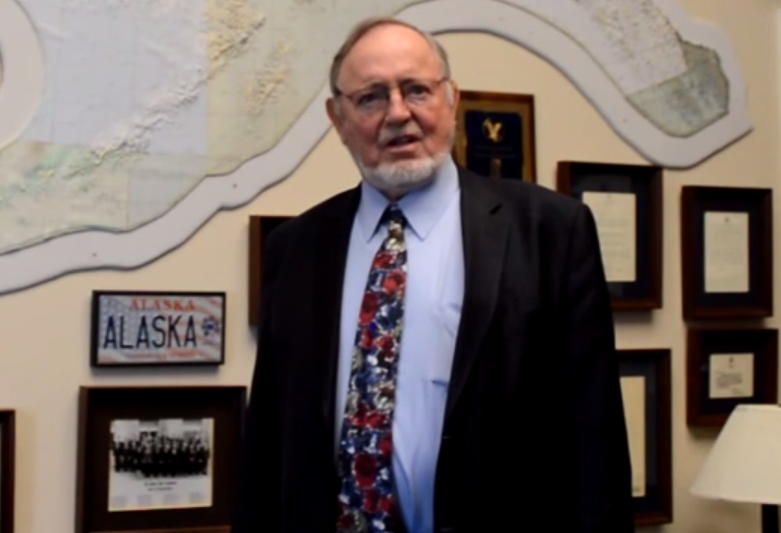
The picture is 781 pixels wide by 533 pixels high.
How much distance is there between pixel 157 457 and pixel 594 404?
0.93 m

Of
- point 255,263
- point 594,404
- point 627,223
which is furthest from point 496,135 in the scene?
point 594,404

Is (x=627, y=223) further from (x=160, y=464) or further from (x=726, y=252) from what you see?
(x=160, y=464)

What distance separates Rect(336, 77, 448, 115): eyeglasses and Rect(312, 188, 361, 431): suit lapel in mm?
153

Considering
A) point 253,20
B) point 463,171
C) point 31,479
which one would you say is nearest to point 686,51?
point 253,20

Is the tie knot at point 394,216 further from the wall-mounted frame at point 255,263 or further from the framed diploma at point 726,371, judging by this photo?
the framed diploma at point 726,371

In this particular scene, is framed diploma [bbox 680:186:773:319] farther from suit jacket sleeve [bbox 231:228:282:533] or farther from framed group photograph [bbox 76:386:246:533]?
suit jacket sleeve [bbox 231:228:282:533]

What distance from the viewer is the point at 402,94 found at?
170cm

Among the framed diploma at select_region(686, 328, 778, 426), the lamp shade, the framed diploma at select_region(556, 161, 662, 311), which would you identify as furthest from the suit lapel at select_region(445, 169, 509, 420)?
the framed diploma at select_region(686, 328, 778, 426)

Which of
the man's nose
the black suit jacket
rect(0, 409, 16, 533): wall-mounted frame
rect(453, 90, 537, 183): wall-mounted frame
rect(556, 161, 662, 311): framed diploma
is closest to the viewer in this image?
the black suit jacket

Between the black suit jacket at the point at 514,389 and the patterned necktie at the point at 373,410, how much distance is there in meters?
0.03

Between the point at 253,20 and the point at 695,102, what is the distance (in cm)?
101

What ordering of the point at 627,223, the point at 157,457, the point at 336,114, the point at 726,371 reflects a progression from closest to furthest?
the point at 336,114
the point at 157,457
the point at 627,223
the point at 726,371

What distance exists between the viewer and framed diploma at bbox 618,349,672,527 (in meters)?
2.66

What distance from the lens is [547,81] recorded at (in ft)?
8.66
